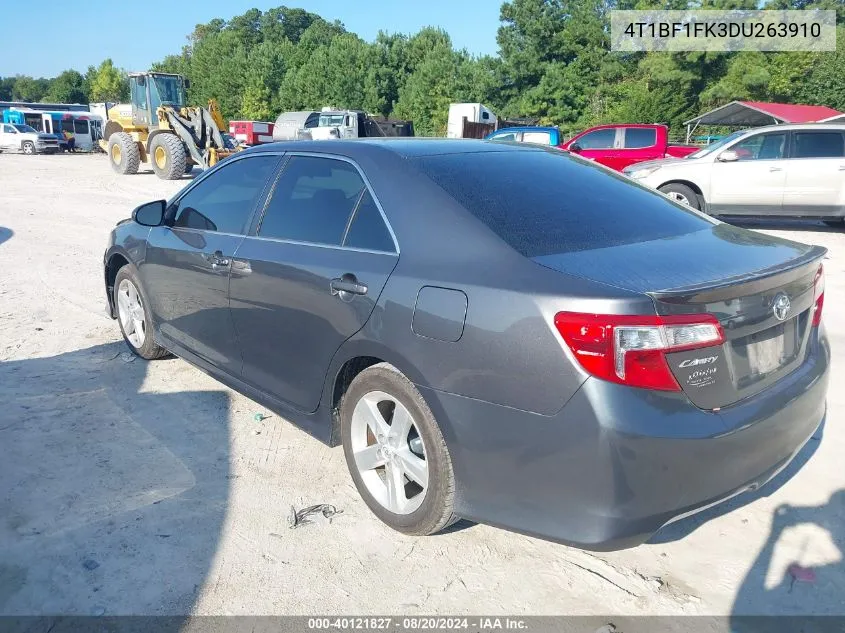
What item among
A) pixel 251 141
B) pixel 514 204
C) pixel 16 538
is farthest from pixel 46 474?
pixel 251 141

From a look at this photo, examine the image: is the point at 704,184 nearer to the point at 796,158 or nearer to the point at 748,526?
the point at 796,158

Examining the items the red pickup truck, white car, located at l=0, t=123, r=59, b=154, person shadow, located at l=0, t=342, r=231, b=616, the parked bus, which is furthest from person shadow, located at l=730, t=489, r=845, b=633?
the parked bus

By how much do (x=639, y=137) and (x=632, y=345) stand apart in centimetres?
1568

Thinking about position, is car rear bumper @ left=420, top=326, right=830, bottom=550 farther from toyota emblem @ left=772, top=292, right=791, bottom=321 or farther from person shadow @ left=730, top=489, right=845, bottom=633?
person shadow @ left=730, top=489, right=845, bottom=633

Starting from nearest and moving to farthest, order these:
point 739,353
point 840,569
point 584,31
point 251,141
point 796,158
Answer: point 739,353, point 840,569, point 796,158, point 251,141, point 584,31

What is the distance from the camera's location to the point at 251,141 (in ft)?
104

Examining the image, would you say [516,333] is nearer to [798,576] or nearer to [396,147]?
[396,147]

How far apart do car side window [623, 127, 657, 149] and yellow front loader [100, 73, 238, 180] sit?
10.7 meters

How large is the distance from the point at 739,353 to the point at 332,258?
172cm

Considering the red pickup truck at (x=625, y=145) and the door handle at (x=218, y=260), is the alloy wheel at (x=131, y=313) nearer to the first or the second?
the door handle at (x=218, y=260)

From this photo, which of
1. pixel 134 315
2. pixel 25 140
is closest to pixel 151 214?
pixel 134 315

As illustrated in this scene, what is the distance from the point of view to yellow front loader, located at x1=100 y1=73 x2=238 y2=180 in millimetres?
19250

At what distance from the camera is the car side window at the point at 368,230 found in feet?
9.50

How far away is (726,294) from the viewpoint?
88.9 inches
